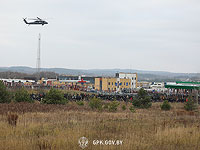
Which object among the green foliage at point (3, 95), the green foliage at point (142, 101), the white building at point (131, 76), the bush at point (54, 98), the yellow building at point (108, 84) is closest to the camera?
the green foliage at point (3, 95)

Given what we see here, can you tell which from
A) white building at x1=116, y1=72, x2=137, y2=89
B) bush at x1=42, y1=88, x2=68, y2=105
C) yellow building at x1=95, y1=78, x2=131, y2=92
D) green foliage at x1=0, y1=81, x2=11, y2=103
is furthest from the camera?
white building at x1=116, y1=72, x2=137, y2=89

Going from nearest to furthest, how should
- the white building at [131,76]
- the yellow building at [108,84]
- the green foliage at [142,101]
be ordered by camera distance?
the green foliage at [142,101]
the yellow building at [108,84]
the white building at [131,76]

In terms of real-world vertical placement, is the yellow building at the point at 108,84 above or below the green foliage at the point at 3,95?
below

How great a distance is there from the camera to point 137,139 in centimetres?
1112

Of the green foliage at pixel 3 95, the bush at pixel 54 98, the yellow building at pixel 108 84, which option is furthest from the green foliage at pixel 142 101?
the yellow building at pixel 108 84

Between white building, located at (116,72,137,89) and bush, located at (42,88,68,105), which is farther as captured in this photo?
white building, located at (116,72,137,89)

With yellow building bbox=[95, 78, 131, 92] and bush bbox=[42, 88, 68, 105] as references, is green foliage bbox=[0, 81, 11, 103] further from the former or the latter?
yellow building bbox=[95, 78, 131, 92]

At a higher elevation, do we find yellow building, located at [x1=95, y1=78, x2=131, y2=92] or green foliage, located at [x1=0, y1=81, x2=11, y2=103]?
green foliage, located at [x1=0, y1=81, x2=11, y2=103]

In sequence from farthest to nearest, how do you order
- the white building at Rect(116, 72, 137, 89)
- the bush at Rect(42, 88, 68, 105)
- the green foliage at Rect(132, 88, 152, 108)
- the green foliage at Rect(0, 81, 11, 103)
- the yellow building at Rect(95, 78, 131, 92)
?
the white building at Rect(116, 72, 137, 89) < the yellow building at Rect(95, 78, 131, 92) < the green foliage at Rect(132, 88, 152, 108) < the bush at Rect(42, 88, 68, 105) < the green foliage at Rect(0, 81, 11, 103)

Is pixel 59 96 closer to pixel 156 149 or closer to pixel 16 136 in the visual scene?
pixel 16 136

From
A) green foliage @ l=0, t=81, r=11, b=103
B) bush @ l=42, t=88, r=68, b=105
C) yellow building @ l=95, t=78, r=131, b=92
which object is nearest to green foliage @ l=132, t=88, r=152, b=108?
bush @ l=42, t=88, r=68, b=105

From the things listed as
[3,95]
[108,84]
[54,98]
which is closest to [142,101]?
[54,98]

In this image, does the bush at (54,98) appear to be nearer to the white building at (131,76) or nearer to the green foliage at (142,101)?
the green foliage at (142,101)

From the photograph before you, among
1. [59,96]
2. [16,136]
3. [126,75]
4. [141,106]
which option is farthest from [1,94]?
[126,75]
